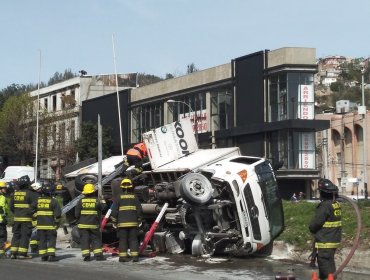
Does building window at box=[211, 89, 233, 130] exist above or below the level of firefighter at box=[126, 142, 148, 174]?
above

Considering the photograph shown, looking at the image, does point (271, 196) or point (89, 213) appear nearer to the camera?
point (89, 213)

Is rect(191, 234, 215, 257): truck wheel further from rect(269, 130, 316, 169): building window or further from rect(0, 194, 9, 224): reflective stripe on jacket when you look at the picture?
rect(269, 130, 316, 169): building window

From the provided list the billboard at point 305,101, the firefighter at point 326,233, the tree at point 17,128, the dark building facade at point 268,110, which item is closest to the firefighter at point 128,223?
the firefighter at point 326,233

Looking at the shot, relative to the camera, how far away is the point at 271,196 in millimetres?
13219

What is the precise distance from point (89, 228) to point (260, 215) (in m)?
3.49

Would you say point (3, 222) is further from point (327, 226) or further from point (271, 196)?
point (327, 226)

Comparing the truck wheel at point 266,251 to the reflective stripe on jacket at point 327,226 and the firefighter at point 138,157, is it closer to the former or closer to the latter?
the firefighter at point 138,157

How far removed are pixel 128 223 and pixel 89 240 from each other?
0.97 metres

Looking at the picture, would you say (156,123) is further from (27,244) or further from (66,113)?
(27,244)

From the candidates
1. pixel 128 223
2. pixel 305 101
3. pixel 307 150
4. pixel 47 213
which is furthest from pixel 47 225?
Answer: pixel 305 101

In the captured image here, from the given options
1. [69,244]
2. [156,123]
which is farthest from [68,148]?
[69,244]

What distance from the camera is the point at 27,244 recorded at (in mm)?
13750

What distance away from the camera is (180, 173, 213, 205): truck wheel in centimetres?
1270

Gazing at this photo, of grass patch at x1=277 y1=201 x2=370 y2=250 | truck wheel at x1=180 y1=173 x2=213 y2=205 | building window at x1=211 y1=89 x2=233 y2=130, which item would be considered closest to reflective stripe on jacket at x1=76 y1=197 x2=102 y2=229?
truck wheel at x1=180 y1=173 x2=213 y2=205
